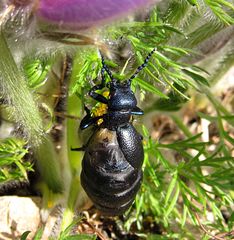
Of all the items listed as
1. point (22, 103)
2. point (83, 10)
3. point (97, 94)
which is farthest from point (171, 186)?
point (83, 10)

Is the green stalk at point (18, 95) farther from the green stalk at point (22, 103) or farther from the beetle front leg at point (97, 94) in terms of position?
the beetle front leg at point (97, 94)

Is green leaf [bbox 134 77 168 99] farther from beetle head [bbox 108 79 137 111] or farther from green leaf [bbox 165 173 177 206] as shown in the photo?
green leaf [bbox 165 173 177 206]

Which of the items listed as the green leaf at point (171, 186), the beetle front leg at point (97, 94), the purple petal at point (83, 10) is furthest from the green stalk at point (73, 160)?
the purple petal at point (83, 10)

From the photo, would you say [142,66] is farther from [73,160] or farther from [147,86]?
[73,160]

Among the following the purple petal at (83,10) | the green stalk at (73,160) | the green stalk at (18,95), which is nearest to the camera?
the purple petal at (83,10)

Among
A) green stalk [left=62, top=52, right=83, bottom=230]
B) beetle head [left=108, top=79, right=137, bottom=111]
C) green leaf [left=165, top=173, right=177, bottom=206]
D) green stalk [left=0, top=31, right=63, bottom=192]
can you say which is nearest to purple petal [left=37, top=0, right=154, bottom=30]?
green stalk [left=0, top=31, right=63, bottom=192]

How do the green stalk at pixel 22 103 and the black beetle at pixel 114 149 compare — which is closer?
the green stalk at pixel 22 103
